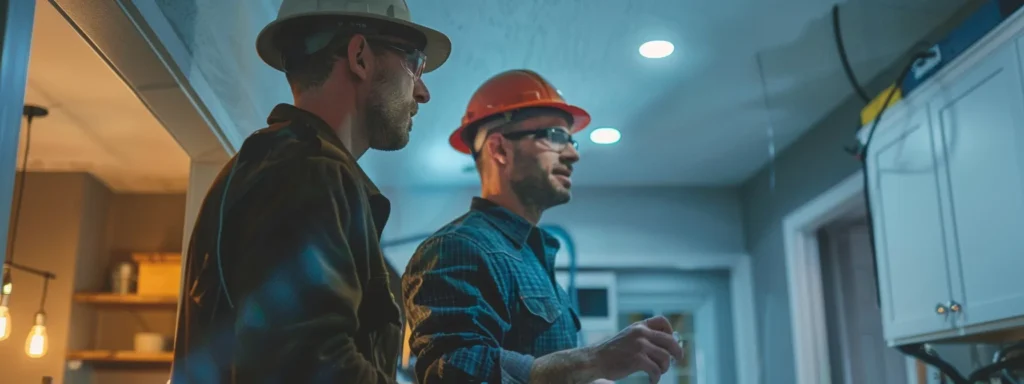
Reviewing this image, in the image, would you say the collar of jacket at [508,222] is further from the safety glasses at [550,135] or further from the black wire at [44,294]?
the black wire at [44,294]

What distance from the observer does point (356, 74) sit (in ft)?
2.96

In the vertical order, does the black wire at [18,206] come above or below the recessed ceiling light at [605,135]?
below

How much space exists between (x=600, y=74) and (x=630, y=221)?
143 cm

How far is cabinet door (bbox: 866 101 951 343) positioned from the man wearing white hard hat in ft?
5.24

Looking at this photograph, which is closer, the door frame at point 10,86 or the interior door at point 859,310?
the door frame at point 10,86

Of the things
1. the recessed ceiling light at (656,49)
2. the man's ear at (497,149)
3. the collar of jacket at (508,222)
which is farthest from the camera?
the recessed ceiling light at (656,49)

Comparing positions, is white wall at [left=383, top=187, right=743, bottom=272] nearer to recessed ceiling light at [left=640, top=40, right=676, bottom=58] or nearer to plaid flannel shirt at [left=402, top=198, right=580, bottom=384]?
recessed ceiling light at [left=640, top=40, right=676, bottom=58]

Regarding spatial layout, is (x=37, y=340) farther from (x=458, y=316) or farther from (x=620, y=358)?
(x=620, y=358)

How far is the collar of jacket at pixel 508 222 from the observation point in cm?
144

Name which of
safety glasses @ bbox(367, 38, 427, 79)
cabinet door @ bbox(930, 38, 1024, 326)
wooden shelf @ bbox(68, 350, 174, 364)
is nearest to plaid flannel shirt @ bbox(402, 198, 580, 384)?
safety glasses @ bbox(367, 38, 427, 79)

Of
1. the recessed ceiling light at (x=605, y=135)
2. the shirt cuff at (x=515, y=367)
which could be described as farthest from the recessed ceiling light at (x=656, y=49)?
the shirt cuff at (x=515, y=367)

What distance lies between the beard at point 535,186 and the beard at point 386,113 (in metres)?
0.61

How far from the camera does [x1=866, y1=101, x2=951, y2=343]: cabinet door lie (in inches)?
82.7

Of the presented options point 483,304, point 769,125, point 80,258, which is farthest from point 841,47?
point 80,258
